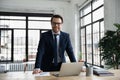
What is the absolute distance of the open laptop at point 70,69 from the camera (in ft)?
6.90

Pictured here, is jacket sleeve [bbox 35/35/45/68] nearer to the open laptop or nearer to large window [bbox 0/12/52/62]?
the open laptop

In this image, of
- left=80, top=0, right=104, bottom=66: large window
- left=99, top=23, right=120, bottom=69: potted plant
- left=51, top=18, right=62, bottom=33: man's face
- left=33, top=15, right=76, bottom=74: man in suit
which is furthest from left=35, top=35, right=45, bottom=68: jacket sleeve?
left=80, top=0, right=104, bottom=66: large window

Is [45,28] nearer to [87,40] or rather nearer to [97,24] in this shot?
[87,40]

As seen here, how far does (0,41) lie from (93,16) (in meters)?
4.31

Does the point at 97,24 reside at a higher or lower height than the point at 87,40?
higher

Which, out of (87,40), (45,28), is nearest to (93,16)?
(87,40)

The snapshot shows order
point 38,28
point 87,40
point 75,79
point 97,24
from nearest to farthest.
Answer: point 75,79 → point 97,24 → point 87,40 → point 38,28

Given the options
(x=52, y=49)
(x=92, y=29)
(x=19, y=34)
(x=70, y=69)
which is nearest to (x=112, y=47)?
(x=52, y=49)

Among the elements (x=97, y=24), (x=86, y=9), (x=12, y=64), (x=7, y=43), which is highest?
(x=86, y=9)

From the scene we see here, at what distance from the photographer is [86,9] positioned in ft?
25.7

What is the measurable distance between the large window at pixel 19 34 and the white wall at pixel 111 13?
4174 millimetres

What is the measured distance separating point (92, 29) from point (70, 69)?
16.7 ft

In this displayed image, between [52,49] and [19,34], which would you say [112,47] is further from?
[19,34]

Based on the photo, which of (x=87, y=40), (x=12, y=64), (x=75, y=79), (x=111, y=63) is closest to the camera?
(x=75, y=79)
